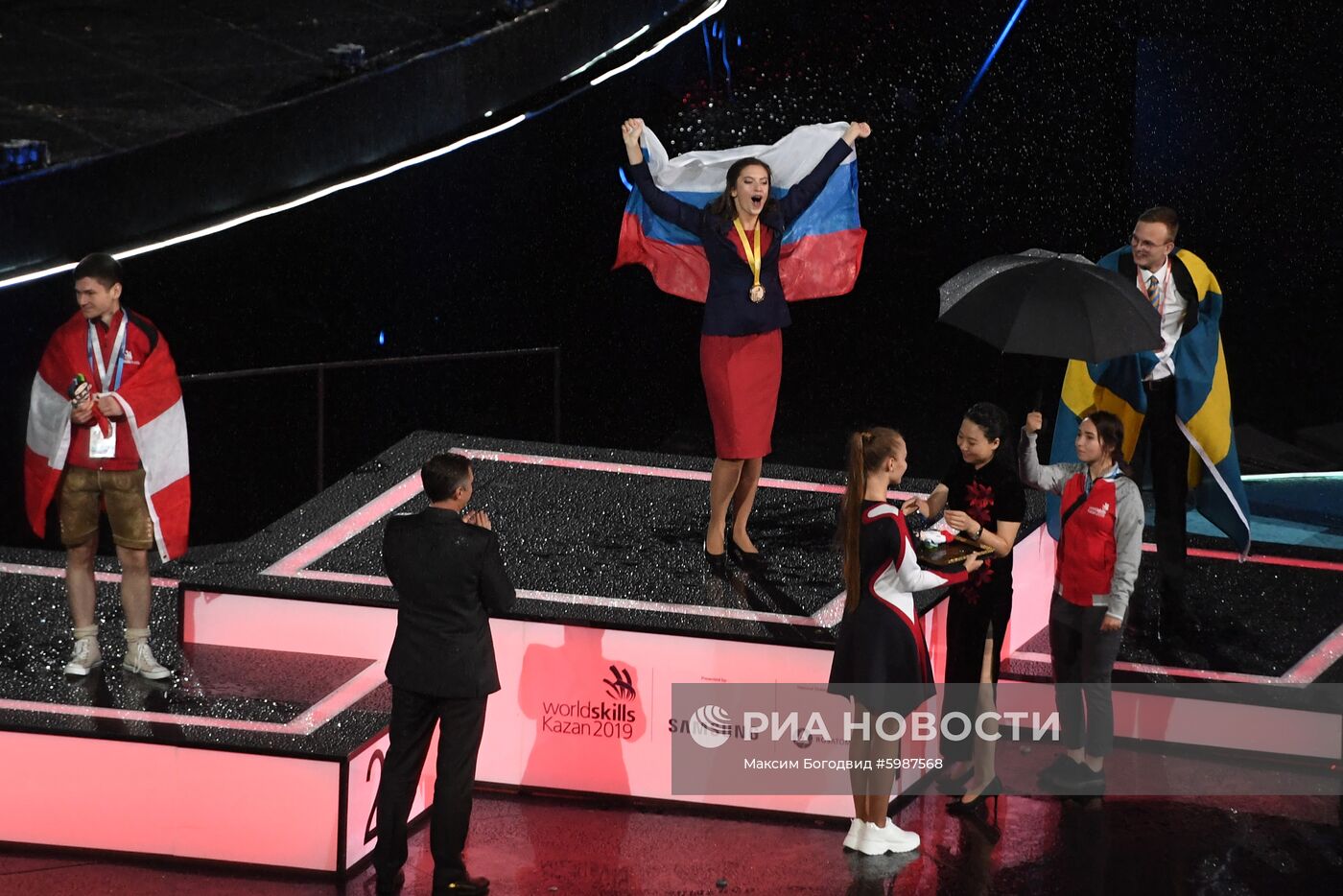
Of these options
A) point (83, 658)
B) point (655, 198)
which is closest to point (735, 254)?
point (655, 198)

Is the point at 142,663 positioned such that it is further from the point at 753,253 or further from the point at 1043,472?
the point at 1043,472

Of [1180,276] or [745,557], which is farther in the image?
[745,557]

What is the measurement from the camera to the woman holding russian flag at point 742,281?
6.01 meters

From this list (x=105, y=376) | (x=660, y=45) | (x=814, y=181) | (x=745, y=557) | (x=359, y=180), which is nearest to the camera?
(x=105, y=376)

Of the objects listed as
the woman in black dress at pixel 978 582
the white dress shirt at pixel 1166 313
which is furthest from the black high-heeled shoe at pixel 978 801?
the white dress shirt at pixel 1166 313

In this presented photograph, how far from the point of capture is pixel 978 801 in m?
5.76

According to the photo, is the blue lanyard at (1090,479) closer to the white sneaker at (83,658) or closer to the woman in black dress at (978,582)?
the woman in black dress at (978,582)

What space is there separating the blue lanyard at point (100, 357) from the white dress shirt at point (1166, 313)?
314 centimetres

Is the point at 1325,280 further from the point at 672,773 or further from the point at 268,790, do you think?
the point at 268,790

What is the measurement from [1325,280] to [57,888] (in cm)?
627

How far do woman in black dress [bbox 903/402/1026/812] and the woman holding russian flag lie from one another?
85cm

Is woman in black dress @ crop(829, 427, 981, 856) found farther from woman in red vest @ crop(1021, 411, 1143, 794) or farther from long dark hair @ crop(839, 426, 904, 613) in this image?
woman in red vest @ crop(1021, 411, 1143, 794)

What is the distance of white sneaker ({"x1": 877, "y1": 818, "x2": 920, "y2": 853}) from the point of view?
5.36 metres

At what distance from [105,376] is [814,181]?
232cm
